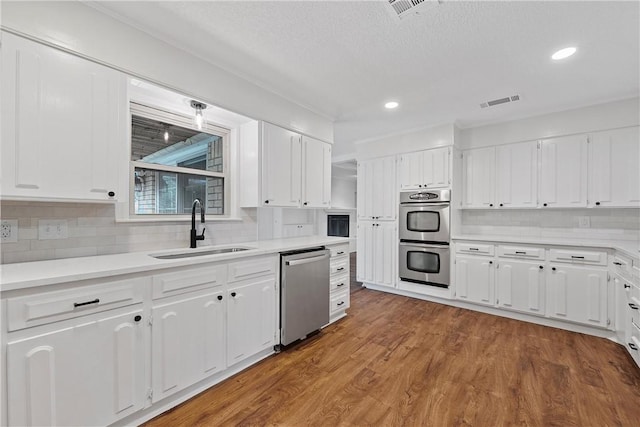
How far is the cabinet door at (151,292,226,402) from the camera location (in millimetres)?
1686

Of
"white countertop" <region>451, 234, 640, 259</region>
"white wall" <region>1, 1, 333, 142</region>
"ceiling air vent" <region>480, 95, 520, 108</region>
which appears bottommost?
"white countertop" <region>451, 234, 640, 259</region>

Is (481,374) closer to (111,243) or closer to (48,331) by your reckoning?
(48,331)

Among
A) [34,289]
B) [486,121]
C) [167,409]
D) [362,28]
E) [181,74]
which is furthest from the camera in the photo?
[486,121]

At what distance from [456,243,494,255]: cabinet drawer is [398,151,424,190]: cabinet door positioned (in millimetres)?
1006

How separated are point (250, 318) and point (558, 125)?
13.5 ft

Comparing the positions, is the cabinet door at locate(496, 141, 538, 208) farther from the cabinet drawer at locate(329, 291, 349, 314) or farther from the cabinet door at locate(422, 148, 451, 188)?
the cabinet drawer at locate(329, 291, 349, 314)

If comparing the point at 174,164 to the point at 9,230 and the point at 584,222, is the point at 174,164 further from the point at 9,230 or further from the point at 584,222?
the point at 584,222

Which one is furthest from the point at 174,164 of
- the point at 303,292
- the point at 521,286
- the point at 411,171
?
the point at 521,286

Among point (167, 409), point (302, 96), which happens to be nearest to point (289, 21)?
point (302, 96)

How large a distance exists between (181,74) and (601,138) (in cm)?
435

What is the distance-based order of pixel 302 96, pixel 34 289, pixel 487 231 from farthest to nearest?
pixel 487 231, pixel 302 96, pixel 34 289

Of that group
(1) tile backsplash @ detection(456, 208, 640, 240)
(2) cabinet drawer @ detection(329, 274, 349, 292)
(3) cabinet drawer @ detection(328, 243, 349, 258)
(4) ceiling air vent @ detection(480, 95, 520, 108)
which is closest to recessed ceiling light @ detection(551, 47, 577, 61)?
(4) ceiling air vent @ detection(480, 95, 520, 108)

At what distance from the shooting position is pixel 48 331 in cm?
130

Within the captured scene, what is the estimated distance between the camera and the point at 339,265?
3184 mm
